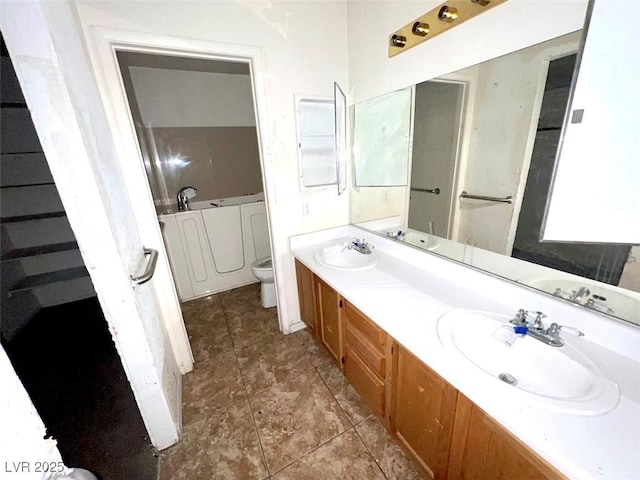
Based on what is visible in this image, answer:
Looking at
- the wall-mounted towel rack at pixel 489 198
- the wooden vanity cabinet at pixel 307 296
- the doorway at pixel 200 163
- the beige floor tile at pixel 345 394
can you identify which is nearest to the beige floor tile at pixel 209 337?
the doorway at pixel 200 163

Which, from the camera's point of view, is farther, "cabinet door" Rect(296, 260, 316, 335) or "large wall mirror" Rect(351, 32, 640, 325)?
"cabinet door" Rect(296, 260, 316, 335)

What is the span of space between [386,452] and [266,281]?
61.5 inches

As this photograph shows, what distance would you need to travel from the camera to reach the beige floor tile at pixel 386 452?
3.87 ft

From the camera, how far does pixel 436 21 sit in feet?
3.81

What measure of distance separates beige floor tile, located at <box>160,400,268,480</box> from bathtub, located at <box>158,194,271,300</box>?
153 centimetres

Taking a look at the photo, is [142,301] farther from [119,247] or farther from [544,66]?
[544,66]

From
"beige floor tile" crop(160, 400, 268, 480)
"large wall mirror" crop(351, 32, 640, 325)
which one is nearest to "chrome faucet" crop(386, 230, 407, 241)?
"large wall mirror" crop(351, 32, 640, 325)

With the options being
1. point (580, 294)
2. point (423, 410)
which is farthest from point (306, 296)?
point (580, 294)

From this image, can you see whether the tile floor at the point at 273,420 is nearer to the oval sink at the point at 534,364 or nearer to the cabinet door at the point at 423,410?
the cabinet door at the point at 423,410

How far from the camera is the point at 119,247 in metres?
1.01

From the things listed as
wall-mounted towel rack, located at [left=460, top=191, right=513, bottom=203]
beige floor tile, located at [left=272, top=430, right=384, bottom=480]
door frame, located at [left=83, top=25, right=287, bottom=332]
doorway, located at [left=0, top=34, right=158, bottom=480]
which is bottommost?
beige floor tile, located at [left=272, top=430, right=384, bottom=480]

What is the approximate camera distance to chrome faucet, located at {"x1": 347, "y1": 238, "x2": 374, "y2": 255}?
1.77m

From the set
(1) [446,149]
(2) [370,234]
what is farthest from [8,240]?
(1) [446,149]

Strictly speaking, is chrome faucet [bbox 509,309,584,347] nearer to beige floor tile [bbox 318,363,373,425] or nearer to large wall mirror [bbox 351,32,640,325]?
large wall mirror [bbox 351,32,640,325]
